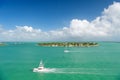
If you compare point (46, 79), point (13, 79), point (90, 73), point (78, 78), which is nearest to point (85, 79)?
point (78, 78)

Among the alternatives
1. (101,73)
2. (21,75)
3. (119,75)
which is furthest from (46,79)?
(119,75)

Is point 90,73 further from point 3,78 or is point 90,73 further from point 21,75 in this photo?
point 3,78

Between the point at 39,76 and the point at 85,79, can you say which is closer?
the point at 85,79

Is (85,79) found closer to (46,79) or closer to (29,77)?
(46,79)

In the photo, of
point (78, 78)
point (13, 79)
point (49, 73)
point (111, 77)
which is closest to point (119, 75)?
point (111, 77)

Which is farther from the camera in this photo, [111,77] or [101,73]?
[101,73]

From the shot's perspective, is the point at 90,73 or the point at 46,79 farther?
the point at 90,73

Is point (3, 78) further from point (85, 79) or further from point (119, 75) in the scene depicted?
point (119, 75)
